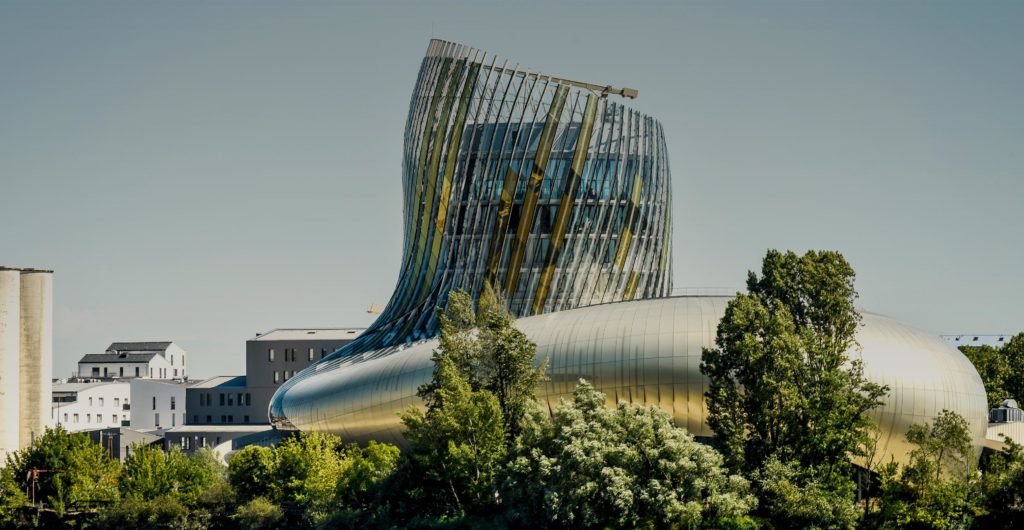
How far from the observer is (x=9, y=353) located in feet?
354

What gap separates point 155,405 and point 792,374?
133445 millimetres

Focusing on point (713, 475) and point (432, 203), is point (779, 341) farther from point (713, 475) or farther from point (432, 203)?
point (432, 203)

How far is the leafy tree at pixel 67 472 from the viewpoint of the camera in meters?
86.5

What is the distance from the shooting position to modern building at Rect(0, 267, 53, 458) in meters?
106

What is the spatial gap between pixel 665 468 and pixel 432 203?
5191 centimetres

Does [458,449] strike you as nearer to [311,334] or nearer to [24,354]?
[24,354]

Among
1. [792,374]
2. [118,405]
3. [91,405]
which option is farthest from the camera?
[118,405]

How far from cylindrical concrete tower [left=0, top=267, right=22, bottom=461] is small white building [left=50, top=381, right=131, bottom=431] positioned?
65339 millimetres

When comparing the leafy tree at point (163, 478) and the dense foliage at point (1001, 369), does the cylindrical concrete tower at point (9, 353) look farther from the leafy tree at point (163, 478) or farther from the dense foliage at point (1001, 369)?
Result: the dense foliage at point (1001, 369)

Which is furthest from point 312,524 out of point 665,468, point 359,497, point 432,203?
point 432,203

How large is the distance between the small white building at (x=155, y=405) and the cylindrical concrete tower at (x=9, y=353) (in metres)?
69.7

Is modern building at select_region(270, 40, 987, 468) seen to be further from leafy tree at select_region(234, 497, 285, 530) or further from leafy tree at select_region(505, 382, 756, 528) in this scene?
leafy tree at select_region(505, 382, 756, 528)

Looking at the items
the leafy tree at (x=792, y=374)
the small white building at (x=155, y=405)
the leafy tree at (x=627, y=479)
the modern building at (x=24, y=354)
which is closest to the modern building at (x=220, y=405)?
the small white building at (x=155, y=405)

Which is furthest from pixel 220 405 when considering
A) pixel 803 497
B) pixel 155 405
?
pixel 803 497
